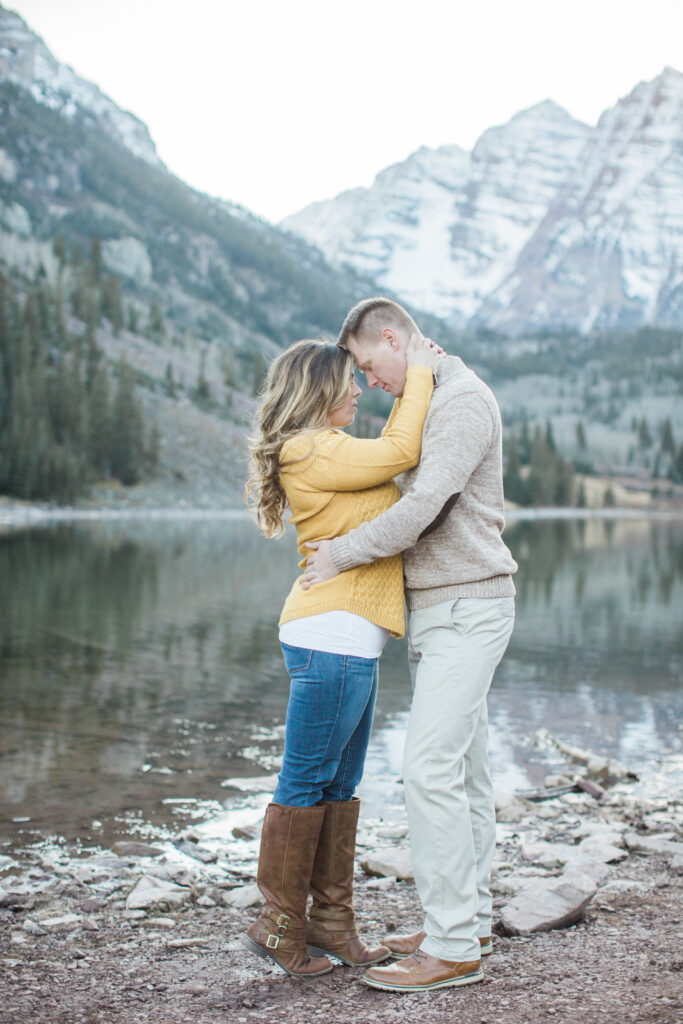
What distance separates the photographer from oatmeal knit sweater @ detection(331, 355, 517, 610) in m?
3.55

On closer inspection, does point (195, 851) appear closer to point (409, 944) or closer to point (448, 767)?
point (409, 944)

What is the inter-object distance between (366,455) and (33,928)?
2640 millimetres

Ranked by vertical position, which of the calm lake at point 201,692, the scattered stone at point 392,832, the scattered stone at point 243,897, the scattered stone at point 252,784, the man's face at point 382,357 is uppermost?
the man's face at point 382,357

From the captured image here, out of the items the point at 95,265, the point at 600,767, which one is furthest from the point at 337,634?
the point at 95,265

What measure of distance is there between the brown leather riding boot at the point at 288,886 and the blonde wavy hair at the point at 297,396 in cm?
134

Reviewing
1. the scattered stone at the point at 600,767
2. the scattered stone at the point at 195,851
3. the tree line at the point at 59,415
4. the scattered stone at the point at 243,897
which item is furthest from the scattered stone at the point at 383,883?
the tree line at the point at 59,415

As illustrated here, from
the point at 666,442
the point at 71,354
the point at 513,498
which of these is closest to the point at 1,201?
the point at 71,354

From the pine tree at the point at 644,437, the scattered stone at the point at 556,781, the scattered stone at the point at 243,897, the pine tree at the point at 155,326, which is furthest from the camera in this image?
the pine tree at the point at 644,437

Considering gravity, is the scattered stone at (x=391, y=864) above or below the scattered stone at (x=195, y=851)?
above

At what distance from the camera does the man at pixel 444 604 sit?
11.7ft

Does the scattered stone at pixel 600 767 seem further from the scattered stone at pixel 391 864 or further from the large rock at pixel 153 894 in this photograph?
the large rock at pixel 153 894

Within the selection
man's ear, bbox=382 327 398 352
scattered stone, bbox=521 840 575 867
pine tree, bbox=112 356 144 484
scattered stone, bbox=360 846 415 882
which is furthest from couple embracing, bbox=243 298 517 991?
pine tree, bbox=112 356 144 484

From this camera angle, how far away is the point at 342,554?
3.62 metres

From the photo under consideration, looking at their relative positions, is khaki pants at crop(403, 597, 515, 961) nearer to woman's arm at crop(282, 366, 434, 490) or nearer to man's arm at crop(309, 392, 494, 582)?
man's arm at crop(309, 392, 494, 582)
